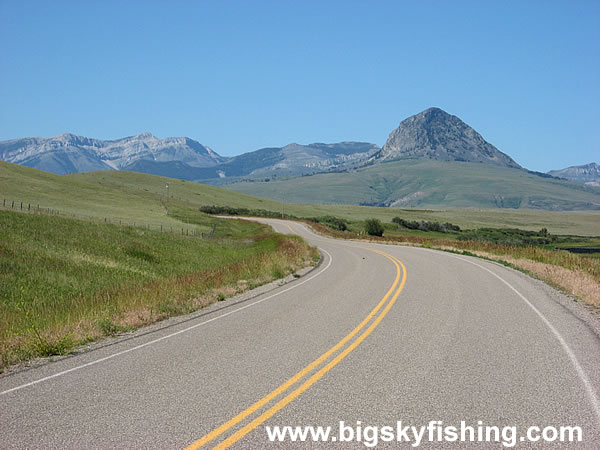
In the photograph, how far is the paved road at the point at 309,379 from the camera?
5680 millimetres

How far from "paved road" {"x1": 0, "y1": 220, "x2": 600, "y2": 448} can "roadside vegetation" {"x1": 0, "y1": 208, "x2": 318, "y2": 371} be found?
121 cm

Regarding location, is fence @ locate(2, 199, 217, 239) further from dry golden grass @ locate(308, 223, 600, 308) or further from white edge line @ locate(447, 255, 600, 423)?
white edge line @ locate(447, 255, 600, 423)

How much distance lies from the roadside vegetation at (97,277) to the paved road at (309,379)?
1211mm

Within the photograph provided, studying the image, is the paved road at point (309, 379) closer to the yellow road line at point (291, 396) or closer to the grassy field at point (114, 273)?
the yellow road line at point (291, 396)

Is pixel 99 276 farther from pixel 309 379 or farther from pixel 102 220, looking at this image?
pixel 102 220

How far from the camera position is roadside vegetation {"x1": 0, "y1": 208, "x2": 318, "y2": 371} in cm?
1057

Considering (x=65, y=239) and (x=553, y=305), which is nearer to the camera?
(x=553, y=305)

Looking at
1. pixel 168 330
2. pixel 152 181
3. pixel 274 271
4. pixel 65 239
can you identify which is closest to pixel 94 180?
pixel 152 181

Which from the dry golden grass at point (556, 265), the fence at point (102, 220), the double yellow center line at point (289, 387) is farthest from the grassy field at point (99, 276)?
the dry golden grass at point (556, 265)

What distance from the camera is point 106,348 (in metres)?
9.30

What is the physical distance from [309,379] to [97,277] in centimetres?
1740

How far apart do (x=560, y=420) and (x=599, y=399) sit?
109 centimetres

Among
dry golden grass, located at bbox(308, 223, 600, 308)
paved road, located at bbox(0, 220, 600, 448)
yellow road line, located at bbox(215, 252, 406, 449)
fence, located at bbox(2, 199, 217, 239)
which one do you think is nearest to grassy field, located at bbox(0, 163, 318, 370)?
paved road, located at bbox(0, 220, 600, 448)

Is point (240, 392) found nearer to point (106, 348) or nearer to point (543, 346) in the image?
point (106, 348)
